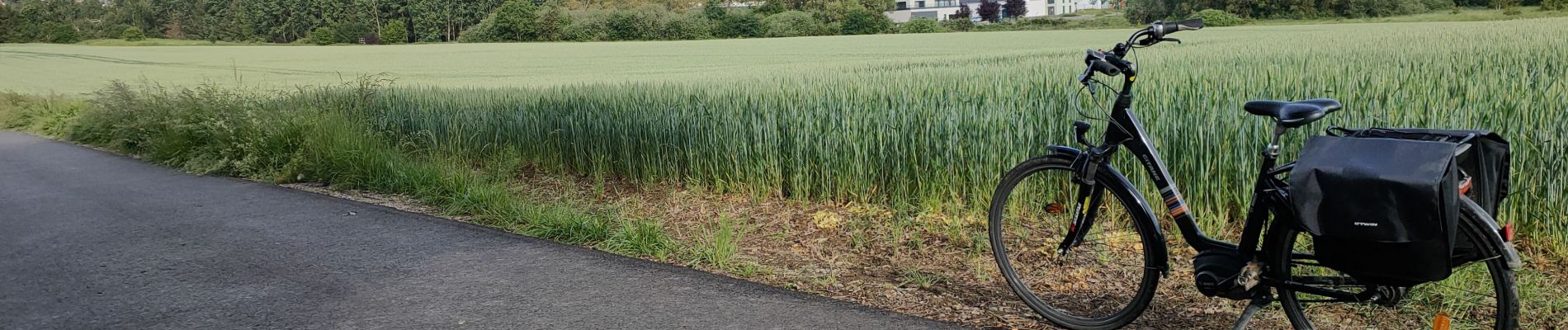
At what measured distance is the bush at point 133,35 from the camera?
173 ft

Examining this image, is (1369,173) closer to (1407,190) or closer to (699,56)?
(1407,190)

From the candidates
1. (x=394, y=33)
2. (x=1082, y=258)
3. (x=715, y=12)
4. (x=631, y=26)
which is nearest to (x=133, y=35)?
(x=394, y=33)

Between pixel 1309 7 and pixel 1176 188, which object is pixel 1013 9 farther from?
pixel 1176 188

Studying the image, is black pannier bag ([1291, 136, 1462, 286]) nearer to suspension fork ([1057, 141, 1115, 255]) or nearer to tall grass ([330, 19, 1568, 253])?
suspension fork ([1057, 141, 1115, 255])

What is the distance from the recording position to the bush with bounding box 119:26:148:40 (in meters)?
52.7

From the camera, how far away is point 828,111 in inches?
297

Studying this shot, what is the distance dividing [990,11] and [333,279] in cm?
4883

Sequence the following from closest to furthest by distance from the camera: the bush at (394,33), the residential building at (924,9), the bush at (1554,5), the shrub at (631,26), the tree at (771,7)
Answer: the bush at (1554,5) < the bush at (394,33) < the shrub at (631,26) < the tree at (771,7) < the residential building at (924,9)

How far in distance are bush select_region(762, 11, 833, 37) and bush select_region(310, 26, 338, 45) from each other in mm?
20394

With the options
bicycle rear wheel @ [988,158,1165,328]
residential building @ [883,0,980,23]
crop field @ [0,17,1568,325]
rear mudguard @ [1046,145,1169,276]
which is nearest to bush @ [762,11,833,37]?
residential building @ [883,0,980,23]

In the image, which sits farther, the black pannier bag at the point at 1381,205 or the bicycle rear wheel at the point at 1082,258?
the bicycle rear wheel at the point at 1082,258

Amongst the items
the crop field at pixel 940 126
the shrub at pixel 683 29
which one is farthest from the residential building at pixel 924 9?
the crop field at pixel 940 126

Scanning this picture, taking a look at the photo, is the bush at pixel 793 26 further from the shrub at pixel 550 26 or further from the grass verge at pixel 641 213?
the grass verge at pixel 641 213

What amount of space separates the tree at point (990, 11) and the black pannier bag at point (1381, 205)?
4920cm
